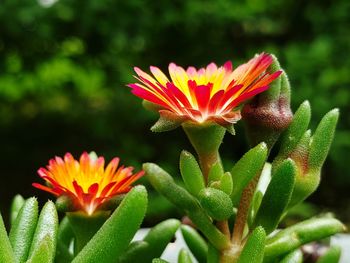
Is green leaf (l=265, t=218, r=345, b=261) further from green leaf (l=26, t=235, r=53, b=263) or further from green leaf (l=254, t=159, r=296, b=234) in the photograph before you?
green leaf (l=26, t=235, r=53, b=263)

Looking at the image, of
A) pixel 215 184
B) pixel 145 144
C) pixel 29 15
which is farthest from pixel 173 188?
pixel 145 144

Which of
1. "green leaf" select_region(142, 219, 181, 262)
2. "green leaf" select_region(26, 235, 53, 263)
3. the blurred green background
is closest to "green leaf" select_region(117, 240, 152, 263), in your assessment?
"green leaf" select_region(142, 219, 181, 262)

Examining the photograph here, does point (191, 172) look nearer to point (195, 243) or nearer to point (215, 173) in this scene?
point (215, 173)

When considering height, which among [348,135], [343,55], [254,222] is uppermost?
[254,222]

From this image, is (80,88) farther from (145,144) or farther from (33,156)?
(145,144)

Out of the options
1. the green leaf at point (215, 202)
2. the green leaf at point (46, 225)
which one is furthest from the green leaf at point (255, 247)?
the green leaf at point (46, 225)

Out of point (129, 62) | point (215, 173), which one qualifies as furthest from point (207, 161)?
point (129, 62)
